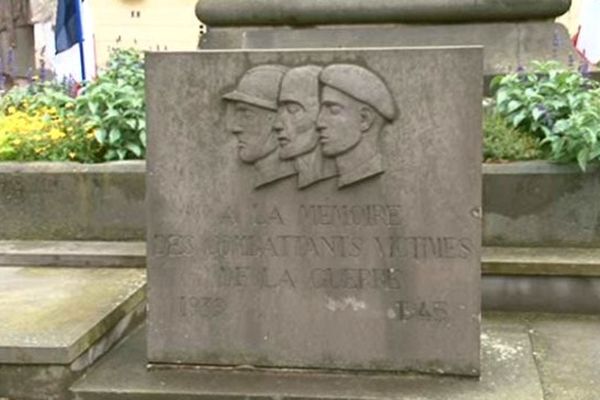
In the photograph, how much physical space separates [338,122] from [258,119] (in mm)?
313

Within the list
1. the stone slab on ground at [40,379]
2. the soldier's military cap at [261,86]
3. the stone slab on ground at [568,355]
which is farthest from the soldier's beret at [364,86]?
the stone slab on ground at [40,379]

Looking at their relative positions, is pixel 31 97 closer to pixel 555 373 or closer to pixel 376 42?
pixel 376 42

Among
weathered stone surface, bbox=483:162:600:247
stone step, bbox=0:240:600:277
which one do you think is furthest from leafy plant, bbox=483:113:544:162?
stone step, bbox=0:240:600:277

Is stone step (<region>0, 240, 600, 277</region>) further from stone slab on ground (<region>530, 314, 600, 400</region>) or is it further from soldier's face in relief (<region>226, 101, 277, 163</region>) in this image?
soldier's face in relief (<region>226, 101, 277, 163</region>)

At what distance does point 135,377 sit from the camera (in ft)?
12.2

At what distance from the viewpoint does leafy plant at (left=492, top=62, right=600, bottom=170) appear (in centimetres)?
452

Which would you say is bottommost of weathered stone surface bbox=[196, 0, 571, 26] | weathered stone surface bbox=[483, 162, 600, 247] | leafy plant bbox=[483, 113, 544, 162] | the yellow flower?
weathered stone surface bbox=[483, 162, 600, 247]

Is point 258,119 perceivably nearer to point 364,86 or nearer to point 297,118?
point 297,118

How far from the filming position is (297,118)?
11.6 feet

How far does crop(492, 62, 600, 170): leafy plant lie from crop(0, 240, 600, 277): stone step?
0.48 metres

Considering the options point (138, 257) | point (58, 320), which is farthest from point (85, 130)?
point (58, 320)

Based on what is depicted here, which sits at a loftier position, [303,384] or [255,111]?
[255,111]

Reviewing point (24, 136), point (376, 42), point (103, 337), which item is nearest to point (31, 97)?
point (24, 136)

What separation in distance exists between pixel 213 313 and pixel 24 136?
2.43 m
